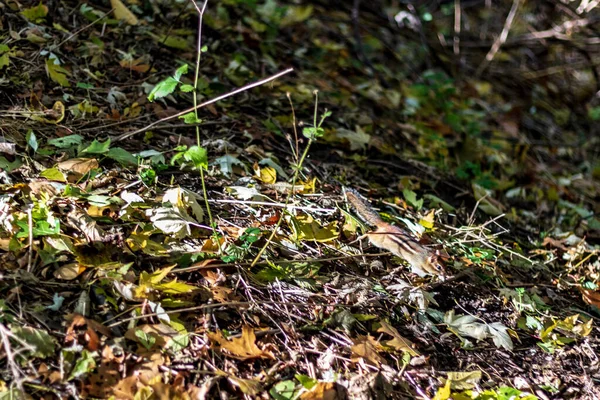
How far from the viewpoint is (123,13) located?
3.45 metres

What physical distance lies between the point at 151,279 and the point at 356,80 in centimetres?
294

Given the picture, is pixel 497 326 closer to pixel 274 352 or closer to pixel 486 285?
pixel 486 285

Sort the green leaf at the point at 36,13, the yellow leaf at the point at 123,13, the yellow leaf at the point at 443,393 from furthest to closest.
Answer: the yellow leaf at the point at 123,13 < the green leaf at the point at 36,13 < the yellow leaf at the point at 443,393

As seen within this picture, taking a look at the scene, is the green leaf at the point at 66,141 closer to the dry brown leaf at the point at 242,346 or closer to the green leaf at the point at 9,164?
the green leaf at the point at 9,164

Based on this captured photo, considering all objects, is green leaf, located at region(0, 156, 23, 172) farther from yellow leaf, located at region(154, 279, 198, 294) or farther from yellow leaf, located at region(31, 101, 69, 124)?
yellow leaf, located at region(154, 279, 198, 294)

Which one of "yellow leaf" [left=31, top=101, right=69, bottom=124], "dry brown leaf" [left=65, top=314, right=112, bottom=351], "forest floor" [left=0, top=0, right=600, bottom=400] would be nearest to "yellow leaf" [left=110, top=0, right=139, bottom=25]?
"forest floor" [left=0, top=0, right=600, bottom=400]

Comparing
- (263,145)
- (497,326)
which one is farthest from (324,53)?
(497,326)

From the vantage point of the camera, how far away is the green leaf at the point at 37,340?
1.55 meters

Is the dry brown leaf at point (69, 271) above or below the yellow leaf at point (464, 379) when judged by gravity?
above

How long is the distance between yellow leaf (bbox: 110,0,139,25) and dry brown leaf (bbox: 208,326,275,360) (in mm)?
2407

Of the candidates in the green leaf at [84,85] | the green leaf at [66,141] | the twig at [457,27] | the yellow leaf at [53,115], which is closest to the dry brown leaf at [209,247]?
the green leaf at [66,141]

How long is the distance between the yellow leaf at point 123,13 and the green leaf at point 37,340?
93.5 inches

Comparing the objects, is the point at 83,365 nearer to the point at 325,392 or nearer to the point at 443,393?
the point at 325,392

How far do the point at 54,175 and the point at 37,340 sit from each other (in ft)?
2.56
